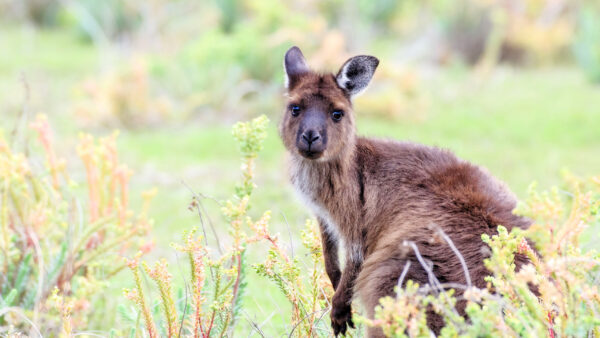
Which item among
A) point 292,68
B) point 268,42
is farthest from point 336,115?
point 268,42

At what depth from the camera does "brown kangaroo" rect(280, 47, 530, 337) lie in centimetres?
331

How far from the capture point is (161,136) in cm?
1003

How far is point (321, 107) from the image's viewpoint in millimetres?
4012

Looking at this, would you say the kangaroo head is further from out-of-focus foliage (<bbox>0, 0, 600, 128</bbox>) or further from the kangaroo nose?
out-of-focus foliage (<bbox>0, 0, 600, 128</bbox>)

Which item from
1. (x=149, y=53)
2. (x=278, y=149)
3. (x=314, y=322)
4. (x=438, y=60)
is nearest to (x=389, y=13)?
(x=438, y=60)

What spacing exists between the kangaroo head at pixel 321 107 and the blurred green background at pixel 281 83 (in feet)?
6.09

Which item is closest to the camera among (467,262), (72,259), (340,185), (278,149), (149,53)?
(467,262)

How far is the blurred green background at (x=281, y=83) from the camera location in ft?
28.7

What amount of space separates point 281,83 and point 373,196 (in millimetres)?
5188

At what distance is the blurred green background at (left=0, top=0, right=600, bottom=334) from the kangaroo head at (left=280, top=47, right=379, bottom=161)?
6.09 feet

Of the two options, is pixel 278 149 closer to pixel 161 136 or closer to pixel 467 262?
pixel 161 136

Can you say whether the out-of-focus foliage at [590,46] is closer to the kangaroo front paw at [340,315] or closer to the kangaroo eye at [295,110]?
the kangaroo eye at [295,110]

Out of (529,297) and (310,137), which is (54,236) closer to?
(310,137)

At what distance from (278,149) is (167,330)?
6182mm
